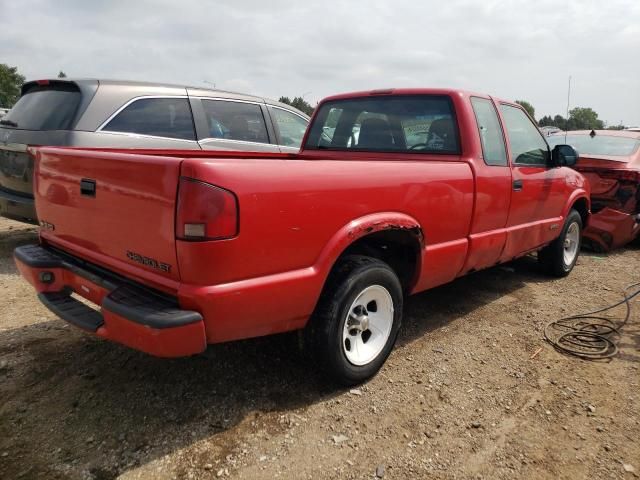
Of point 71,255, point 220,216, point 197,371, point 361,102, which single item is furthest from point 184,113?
point 220,216

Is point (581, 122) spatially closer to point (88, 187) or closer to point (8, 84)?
point (88, 187)

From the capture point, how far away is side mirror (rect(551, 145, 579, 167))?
14.4 feet

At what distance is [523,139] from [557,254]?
1486 mm

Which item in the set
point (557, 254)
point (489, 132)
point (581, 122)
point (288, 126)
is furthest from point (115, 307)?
point (581, 122)

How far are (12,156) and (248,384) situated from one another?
381 centimetres

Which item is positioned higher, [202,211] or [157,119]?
[157,119]

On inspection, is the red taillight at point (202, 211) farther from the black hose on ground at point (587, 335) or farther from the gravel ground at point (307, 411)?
the black hose on ground at point (587, 335)

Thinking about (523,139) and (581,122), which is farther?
(581,122)

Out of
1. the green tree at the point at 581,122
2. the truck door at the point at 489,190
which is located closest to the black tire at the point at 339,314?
the truck door at the point at 489,190

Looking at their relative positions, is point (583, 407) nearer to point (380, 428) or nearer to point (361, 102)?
point (380, 428)

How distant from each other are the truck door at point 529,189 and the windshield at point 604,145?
267 centimetres

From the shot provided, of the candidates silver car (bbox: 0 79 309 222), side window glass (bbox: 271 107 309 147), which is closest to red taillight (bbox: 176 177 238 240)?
silver car (bbox: 0 79 309 222)

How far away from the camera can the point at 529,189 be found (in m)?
4.12

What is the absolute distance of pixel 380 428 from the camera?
251cm
